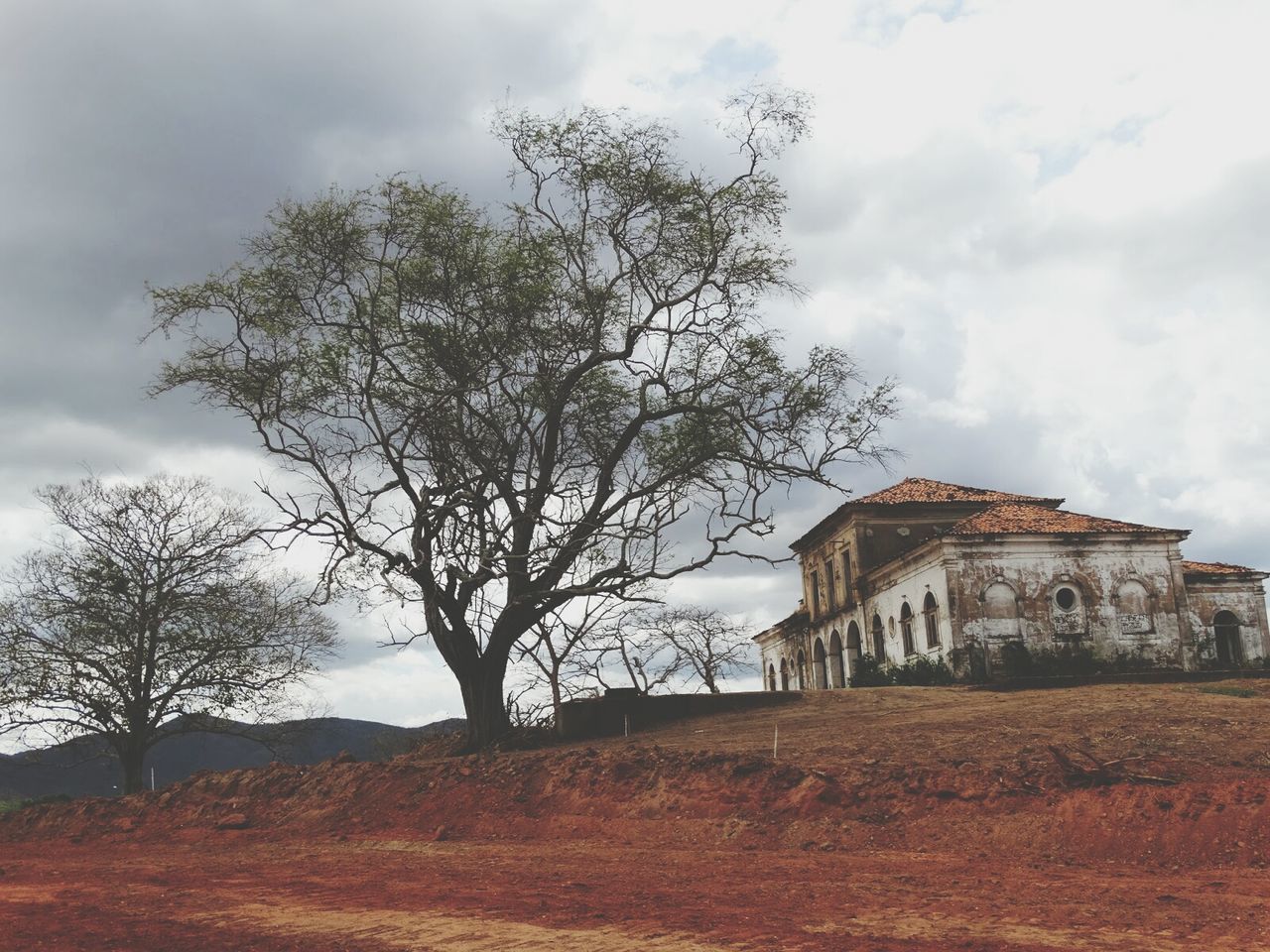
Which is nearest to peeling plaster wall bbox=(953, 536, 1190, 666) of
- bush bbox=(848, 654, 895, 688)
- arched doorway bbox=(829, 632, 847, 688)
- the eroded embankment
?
bush bbox=(848, 654, 895, 688)

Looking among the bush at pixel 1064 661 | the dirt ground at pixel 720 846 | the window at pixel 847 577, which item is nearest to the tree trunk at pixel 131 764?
the dirt ground at pixel 720 846

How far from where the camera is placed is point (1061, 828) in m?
11.1

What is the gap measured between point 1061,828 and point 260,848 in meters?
9.70

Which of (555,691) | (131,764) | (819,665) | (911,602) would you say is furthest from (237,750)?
(819,665)

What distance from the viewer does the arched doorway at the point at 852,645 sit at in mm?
44812

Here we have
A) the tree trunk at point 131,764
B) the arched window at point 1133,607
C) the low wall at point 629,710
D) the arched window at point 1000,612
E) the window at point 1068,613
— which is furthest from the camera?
the arched window at point 1133,607

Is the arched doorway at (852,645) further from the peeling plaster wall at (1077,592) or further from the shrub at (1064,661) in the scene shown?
the shrub at (1064,661)

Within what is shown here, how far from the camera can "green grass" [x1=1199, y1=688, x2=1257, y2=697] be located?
20.9 m

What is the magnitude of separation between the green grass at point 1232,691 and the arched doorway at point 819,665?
89.4 feet

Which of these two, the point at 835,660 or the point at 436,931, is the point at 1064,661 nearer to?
the point at 835,660

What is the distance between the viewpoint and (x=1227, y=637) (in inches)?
1591

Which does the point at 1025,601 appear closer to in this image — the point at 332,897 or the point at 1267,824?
the point at 1267,824

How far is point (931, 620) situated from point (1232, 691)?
613 inches

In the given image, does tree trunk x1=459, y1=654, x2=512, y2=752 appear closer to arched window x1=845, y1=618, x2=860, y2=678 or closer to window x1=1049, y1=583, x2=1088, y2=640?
window x1=1049, y1=583, x2=1088, y2=640
